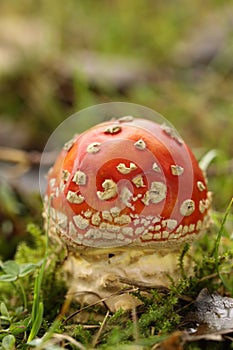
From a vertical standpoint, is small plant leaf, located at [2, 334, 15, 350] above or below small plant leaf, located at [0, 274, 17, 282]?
below

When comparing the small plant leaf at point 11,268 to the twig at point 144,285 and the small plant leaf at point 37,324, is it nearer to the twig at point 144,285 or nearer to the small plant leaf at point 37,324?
the small plant leaf at point 37,324

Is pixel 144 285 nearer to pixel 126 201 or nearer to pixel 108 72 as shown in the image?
pixel 126 201

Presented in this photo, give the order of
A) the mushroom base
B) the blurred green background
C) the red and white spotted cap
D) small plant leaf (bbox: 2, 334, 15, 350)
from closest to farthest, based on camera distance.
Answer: small plant leaf (bbox: 2, 334, 15, 350), the red and white spotted cap, the mushroom base, the blurred green background

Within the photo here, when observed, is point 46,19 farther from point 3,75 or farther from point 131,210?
point 131,210

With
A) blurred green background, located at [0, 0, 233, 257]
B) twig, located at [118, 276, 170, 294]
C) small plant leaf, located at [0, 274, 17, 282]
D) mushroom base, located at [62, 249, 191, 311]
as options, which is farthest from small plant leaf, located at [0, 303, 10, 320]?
blurred green background, located at [0, 0, 233, 257]

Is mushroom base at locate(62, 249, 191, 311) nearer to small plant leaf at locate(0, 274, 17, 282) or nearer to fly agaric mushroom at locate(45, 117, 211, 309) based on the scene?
fly agaric mushroom at locate(45, 117, 211, 309)

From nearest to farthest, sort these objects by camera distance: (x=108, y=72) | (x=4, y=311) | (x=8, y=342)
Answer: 1. (x=8, y=342)
2. (x=4, y=311)
3. (x=108, y=72)

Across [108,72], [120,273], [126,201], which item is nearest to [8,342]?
[120,273]
